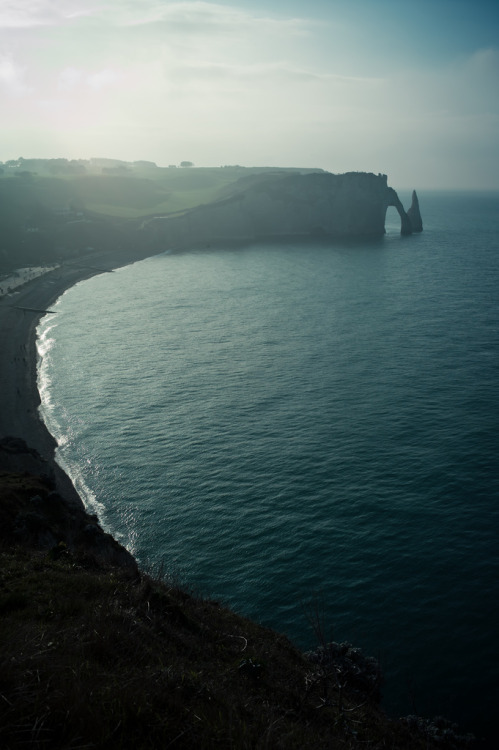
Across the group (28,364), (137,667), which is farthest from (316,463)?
(28,364)

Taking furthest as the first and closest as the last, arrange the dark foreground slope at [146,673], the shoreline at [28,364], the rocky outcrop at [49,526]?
the shoreline at [28,364]
the rocky outcrop at [49,526]
the dark foreground slope at [146,673]

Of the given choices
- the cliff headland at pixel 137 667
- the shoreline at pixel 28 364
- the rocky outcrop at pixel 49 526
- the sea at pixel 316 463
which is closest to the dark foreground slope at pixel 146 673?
the cliff headland at pixel 137 667

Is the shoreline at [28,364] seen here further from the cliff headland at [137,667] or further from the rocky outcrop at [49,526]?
the cliff headland at [137,667]

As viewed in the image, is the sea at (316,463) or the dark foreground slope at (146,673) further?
the sea at (316,463)

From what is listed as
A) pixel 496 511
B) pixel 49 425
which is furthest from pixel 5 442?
pixel 496 511

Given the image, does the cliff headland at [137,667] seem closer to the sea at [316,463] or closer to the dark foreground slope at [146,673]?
the dark foreground slope at [146,673]

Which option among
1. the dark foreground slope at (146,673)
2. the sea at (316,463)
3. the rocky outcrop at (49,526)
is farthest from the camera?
the sea at (316,463)
